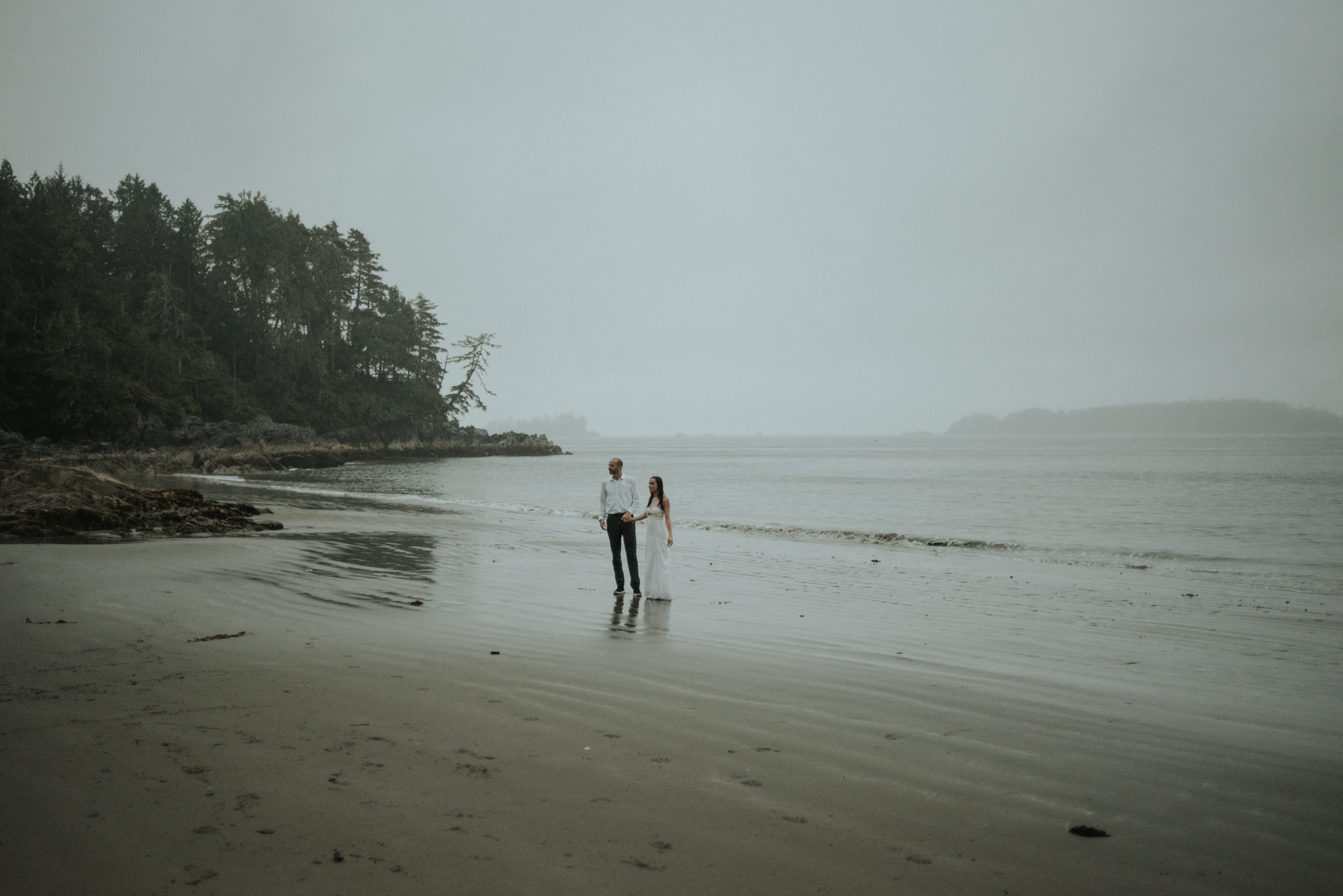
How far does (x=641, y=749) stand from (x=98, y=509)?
15.6 m

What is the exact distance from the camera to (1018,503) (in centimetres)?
3181

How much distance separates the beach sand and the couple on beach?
99 centimetres

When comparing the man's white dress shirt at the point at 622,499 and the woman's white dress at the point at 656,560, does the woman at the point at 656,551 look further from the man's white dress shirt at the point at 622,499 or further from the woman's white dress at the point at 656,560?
the man's white dress shirt at the point at 622,499

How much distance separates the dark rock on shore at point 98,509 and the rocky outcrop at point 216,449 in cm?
2295

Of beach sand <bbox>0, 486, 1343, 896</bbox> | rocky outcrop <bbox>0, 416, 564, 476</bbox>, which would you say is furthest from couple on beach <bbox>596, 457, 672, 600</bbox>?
rocky outcrop <bbox>0, 416, 564, 476</bbox>

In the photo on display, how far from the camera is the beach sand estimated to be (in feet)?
9.58

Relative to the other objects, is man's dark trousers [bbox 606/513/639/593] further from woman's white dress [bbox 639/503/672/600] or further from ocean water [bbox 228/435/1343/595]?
ocean water [bbox 228/435/1343/595]

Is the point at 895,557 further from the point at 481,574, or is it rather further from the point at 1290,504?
the point at 1290,504

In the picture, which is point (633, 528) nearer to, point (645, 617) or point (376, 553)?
point (645, 617)

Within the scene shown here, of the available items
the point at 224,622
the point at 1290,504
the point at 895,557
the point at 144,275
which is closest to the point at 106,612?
the point at 224,622

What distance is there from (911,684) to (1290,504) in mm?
31821

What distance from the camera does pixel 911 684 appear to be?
586cm

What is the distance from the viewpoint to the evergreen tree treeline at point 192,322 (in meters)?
49.3

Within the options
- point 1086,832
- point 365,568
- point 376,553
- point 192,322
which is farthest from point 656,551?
point 192,322
